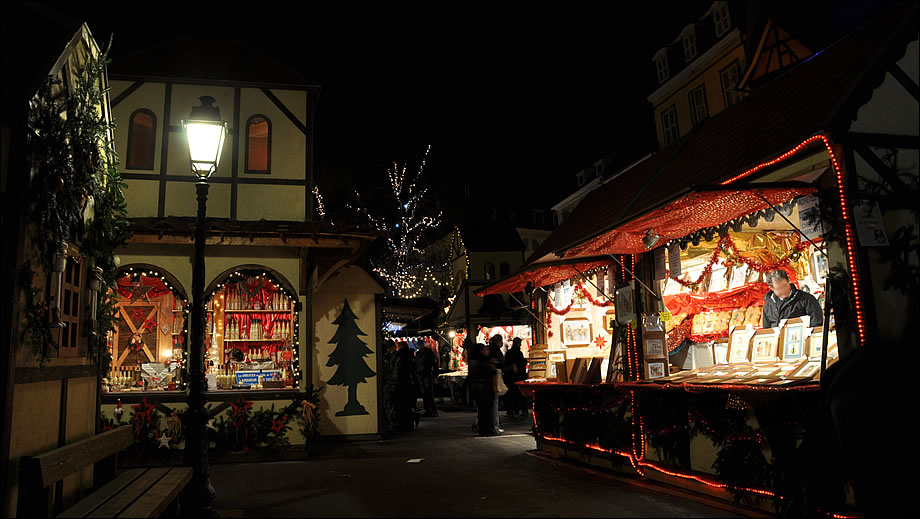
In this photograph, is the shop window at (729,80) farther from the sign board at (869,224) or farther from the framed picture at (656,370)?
the sign board at (869,224)

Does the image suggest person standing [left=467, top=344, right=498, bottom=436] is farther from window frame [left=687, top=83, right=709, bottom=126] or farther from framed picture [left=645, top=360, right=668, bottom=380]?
window frame [left=687, top=83, right=709, bottom=126]

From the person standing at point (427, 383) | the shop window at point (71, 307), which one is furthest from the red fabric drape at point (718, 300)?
the person standing at point (427, 383)

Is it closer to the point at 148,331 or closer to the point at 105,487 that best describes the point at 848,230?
the point at 105,487

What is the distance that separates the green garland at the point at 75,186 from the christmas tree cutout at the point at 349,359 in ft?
22.2

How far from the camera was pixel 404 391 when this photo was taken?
15.3m

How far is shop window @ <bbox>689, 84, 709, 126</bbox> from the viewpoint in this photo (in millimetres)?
23547

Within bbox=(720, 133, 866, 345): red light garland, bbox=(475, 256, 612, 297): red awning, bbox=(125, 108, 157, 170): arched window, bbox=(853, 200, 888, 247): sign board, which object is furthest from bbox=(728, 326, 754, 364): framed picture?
bbox=(125, 108, 157, 170): arched window

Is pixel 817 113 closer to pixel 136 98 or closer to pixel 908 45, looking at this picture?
pixel 908 45

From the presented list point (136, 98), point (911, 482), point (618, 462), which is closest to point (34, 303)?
point (911, 482)

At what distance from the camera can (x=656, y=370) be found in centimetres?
853

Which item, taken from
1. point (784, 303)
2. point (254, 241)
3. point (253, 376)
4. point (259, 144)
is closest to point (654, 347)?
point (784, 303)

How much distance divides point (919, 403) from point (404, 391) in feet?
38.9

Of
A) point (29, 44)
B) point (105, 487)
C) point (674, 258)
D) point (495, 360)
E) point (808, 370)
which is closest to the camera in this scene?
point (29, 44)

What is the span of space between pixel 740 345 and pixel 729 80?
16.8m
